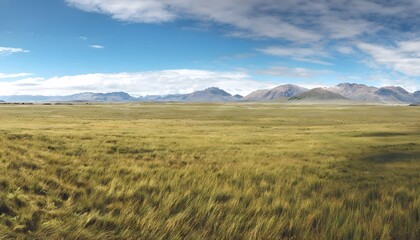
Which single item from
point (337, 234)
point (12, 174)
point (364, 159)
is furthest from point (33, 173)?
point (364, 159)

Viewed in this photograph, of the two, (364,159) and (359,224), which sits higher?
(359,224)

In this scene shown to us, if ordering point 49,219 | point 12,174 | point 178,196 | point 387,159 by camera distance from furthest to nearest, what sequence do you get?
1. point 387,159
2. point 12,174
3. point 178,196
4. point 49,219

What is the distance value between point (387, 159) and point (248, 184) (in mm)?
15368

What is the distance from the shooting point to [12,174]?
942cm

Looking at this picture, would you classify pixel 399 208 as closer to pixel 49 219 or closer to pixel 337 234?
pixel 337 234

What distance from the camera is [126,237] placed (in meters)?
6.25

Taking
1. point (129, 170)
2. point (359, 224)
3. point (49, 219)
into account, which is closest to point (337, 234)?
point (359, 224)

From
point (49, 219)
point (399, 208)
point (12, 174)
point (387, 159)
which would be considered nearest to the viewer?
point (49, 219)

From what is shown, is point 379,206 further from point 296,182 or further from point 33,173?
point 33,173

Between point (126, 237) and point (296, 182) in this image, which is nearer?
point (126, 237)

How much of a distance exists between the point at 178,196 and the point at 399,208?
5.05 metres

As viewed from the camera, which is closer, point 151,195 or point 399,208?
point 399,208

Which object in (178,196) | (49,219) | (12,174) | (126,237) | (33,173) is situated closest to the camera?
(126,237)

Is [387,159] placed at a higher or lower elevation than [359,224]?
lower
